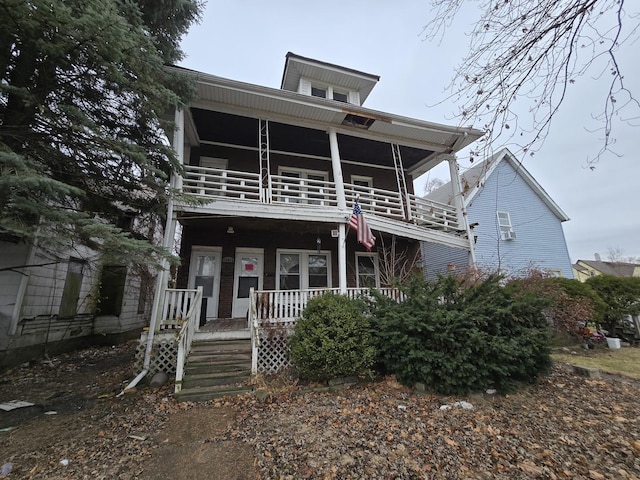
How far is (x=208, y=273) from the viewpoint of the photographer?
9.66 meters

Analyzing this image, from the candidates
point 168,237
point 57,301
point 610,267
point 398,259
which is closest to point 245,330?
point 168,237

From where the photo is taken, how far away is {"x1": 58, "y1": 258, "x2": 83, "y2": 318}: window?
852 centimetres

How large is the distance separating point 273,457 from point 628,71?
5335mm

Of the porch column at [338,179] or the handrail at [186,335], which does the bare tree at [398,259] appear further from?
the handrail at [186,335]

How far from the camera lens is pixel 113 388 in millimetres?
5867

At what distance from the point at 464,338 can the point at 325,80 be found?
37.5 feet

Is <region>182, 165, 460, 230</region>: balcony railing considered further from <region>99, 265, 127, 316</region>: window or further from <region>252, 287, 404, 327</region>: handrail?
<region>99, 265, 127, 316</region>: window

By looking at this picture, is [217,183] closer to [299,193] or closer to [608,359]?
[299,193]

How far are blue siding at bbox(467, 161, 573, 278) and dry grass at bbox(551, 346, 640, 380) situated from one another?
18.9 feet

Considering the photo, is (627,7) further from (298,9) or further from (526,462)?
(526,462)

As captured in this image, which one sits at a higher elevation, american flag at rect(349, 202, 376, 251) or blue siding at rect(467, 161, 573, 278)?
blue siding at rect(467, 161, 573, 278)

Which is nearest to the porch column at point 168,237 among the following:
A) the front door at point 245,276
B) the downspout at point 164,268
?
the downspout at point 164,268

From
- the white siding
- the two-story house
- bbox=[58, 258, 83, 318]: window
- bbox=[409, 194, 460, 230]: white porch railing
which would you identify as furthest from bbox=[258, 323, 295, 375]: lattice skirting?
bbox=[58, 258, 83, 318]: window

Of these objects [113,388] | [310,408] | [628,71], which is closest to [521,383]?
[310,408]
